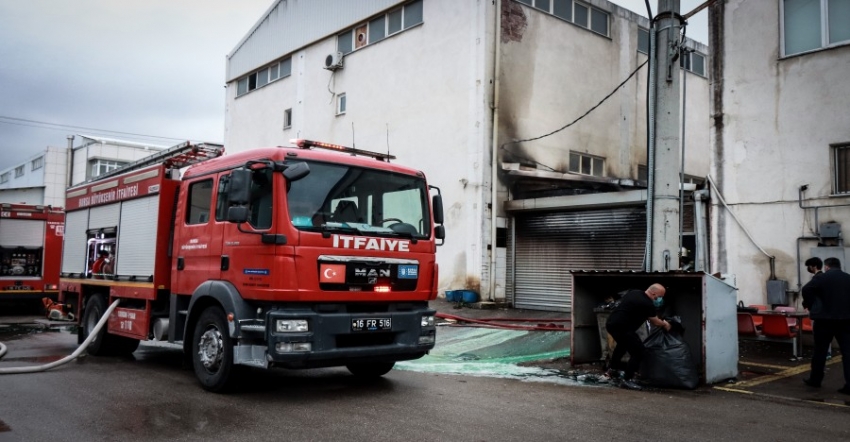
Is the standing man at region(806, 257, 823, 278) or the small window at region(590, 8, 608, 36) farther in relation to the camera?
the small window at region(590, 8, 608, 36)

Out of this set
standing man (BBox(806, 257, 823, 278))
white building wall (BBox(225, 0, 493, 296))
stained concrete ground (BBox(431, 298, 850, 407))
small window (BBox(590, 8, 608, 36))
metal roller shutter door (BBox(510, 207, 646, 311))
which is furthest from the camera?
small window (BBox(590, 8, 608, 36))

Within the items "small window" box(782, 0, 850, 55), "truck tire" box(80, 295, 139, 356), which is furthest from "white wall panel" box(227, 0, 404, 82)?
"truck tire" box(80, 295, 139, 356)

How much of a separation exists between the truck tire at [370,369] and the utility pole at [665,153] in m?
4.01

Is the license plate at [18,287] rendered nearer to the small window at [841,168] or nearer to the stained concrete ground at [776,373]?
the stained concrete ground at [776,373]

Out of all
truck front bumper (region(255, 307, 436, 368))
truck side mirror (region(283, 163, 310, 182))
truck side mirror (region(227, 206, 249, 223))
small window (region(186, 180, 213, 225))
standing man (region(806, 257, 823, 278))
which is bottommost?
truck front bumper (region(255, 307, 436, 368))

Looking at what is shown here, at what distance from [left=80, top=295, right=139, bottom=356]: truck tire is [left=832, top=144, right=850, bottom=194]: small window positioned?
12.2 metres

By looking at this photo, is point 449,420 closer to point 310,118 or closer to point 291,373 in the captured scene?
point 291,373

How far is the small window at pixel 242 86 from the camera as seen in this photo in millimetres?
29734

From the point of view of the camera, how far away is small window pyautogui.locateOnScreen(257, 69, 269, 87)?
28266mm

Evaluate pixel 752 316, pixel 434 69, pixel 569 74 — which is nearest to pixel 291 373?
pixel 752 316

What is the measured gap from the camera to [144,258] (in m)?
9.23

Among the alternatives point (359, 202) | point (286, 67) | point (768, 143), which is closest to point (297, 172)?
point (359, 202)

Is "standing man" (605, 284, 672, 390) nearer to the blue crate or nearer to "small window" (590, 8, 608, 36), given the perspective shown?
the blue crate

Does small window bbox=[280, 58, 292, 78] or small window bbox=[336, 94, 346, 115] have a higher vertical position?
small window bbox=[280, 58, 292, 78]
